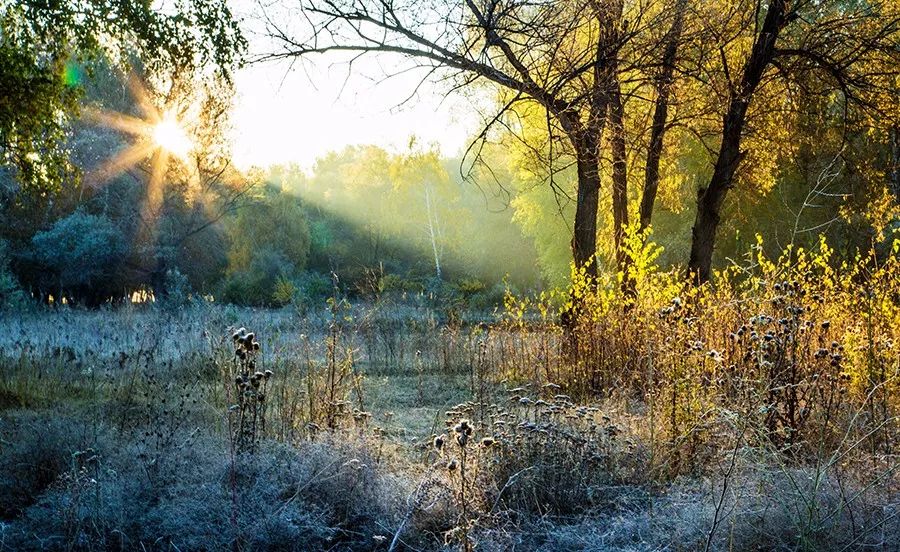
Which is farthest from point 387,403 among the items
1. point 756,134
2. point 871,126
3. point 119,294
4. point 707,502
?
point 119,294

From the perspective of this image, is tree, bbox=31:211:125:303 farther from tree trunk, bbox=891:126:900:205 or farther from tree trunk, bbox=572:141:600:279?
tree trunk, bbox=891:126:900:205

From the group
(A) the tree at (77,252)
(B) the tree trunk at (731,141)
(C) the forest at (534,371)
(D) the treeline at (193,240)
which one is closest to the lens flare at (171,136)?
(D) the treeline at (193,240)

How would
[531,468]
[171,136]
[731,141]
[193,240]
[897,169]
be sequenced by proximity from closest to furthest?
1. [531,468]
2. [731,141]
3. [897,169]
4. [171,136]
5. [193,240]

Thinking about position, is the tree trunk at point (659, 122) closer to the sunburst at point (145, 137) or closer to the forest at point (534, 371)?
the forest at point (534, 371)

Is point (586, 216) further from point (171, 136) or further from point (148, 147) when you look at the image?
point (148, 147)

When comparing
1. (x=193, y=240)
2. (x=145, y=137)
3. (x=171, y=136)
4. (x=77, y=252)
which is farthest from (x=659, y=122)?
(x=145, y=137)

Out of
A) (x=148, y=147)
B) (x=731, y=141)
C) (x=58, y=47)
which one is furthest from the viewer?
(x=148, y=147)

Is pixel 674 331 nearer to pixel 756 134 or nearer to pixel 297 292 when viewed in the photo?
pixel 756 134

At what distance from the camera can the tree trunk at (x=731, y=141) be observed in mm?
8336

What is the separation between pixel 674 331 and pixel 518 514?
2.43 m

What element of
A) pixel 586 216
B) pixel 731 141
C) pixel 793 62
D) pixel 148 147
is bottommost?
pixel 586 216

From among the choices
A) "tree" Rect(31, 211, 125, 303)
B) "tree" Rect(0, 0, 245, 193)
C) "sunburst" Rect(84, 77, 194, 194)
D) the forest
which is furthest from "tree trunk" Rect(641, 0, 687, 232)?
"tree" Rect(31, 211, 125, 303)

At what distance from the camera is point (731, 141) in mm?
9094

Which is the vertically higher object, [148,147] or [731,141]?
[148,147]
